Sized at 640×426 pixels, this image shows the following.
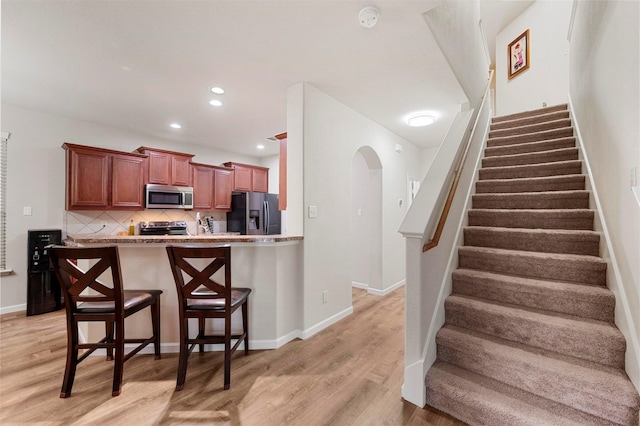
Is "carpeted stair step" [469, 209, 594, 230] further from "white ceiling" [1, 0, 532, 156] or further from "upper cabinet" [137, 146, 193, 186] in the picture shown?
"upper cabinet" [137, 146, 193, 186]

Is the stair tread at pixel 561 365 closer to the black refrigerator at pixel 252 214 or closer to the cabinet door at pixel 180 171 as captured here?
the black refrigerator at pixel 252 214

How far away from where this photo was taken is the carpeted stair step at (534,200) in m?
2.36

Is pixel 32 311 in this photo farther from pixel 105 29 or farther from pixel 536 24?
pixel 536 24

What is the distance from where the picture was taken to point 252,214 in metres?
5.45

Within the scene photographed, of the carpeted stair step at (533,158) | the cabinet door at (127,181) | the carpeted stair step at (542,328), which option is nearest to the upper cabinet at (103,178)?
the cabinet door at (127,181)

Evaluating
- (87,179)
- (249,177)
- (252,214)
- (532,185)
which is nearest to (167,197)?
(87,179)

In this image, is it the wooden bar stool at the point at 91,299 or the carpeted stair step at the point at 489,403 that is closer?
the carpeted stair step at the point at 489,403

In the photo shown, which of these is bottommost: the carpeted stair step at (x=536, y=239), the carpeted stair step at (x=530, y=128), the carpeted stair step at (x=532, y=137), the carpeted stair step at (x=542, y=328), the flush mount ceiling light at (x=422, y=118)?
the carpeted stair step at (x=542, y=328)

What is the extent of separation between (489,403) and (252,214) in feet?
15.4

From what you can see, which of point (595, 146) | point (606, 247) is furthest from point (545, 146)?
point (606, 247)

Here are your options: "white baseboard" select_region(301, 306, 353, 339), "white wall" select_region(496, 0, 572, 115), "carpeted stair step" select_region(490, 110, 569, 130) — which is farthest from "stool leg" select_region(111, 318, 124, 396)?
"white wall" select_region(496, 0, 572, 115)

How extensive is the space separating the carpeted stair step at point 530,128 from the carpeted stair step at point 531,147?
425 millimetres

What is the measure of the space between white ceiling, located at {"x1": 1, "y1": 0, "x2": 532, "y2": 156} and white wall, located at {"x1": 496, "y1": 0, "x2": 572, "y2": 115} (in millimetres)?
2213

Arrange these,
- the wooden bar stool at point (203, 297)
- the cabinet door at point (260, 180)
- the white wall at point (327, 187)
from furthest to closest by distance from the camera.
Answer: the cabinet door at point (260, 180), the white wall at point (327, 187), the wooden bar stool at point (203, 297)
